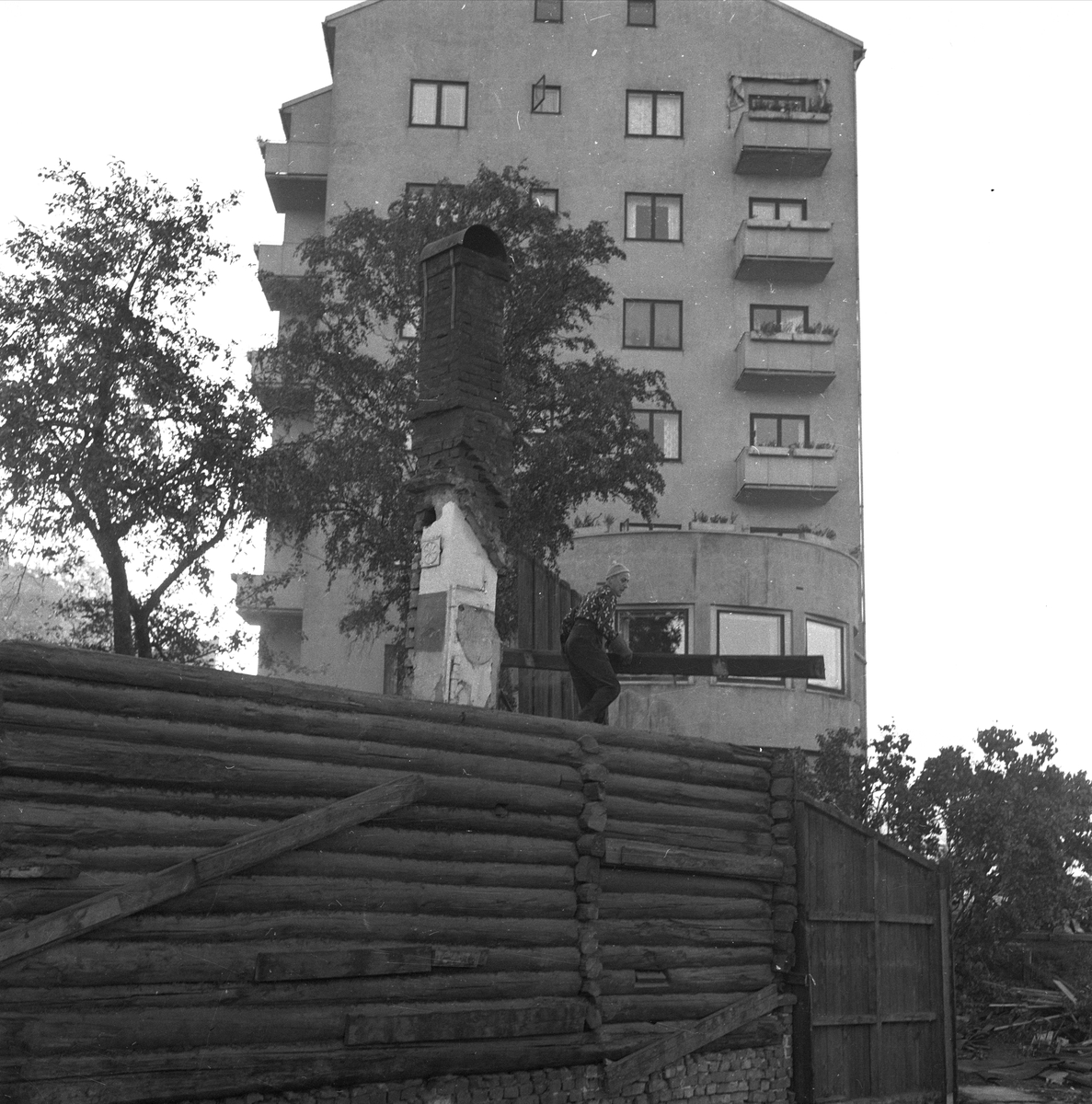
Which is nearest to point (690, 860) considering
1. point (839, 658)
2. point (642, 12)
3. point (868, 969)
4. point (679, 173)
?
point (868, 969)

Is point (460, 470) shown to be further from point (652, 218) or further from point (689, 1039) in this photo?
point (652, 218)

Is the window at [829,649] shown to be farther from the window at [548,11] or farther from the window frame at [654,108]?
the window at [548,11]

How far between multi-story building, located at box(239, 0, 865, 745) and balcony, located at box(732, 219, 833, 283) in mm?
51

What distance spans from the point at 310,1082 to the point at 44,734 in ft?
9.59

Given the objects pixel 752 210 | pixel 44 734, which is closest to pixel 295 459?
pixel 44 734

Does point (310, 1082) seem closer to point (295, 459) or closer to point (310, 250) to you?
point (295, 459)

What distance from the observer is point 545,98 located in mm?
37156

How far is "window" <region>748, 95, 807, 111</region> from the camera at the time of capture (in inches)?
1467

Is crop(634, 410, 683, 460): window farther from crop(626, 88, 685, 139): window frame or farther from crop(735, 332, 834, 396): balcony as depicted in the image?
crop(626, 88, 685, 139): window frame

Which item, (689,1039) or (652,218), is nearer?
(689,1039)

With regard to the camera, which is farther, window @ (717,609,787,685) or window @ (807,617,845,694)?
window @ (807,617,845,694)

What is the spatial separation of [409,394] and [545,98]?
15492 mm

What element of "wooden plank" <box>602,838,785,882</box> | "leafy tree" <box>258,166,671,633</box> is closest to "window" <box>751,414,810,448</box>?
"leafy tree" <box>258,166,671,633</box>

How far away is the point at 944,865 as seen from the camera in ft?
48.2
